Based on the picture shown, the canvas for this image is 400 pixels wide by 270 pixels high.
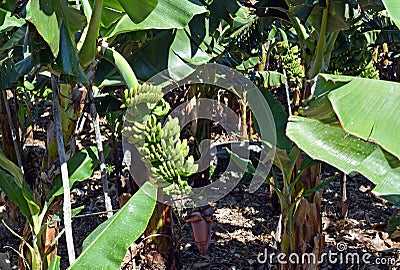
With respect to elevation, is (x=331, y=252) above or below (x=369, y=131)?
below

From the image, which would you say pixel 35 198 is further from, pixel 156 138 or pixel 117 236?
pixel 156 138

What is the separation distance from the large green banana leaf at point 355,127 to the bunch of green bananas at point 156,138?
1.01 feet

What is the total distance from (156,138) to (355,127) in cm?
44

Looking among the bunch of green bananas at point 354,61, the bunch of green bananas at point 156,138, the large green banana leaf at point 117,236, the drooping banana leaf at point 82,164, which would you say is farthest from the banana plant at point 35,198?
the bunch of green bananas at point 354,61

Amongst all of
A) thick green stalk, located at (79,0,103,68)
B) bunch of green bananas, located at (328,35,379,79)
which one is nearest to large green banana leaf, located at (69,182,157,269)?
thick green stalk, located at (79,0,103,68)

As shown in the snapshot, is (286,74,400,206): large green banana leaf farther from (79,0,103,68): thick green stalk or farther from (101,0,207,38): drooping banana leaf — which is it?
(79,0,103,68): thick green stalk

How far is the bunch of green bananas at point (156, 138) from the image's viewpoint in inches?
45.0

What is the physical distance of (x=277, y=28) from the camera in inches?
128

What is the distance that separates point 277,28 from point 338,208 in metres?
1.18

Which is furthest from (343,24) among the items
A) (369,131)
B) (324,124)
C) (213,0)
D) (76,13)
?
(76,13)

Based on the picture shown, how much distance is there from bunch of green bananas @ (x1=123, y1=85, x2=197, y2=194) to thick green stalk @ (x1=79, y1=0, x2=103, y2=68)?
32cm

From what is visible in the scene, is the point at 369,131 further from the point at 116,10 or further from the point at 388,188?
the point at 116,10

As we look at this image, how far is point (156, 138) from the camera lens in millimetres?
1143

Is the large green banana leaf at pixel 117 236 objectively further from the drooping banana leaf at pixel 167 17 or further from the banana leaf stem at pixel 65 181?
the drooping banana leaf at pixel 167 17
